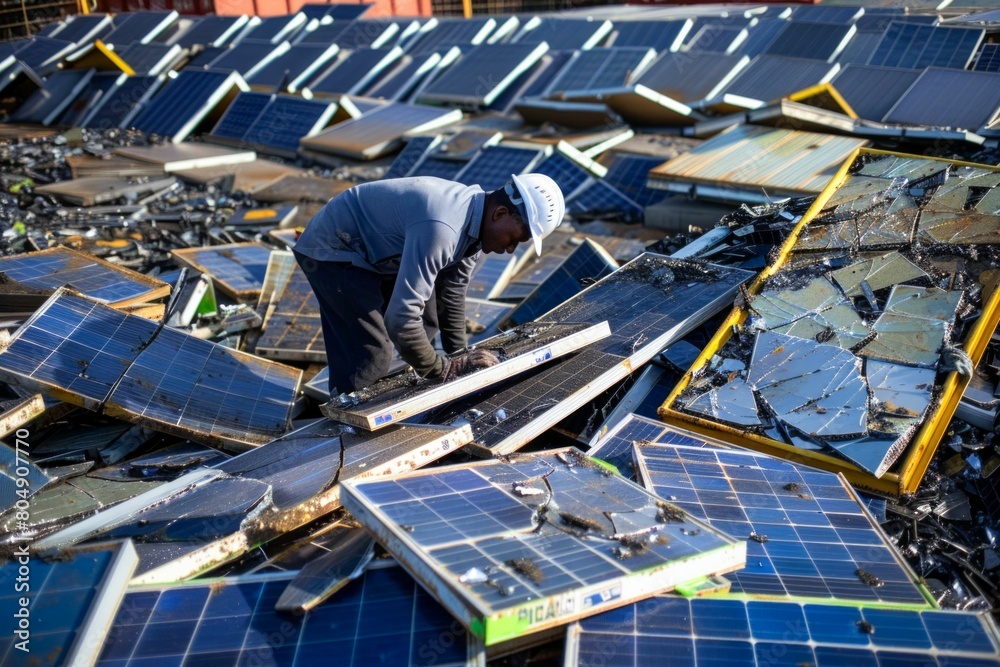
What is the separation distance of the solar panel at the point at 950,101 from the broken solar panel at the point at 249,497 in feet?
27.7

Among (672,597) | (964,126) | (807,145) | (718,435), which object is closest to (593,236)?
(807,145)

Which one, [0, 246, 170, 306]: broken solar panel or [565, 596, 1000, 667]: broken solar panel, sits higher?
[565, 596, 1000, 667]: broken solar panel

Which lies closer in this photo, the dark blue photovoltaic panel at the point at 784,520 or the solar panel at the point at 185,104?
the dark blue photovoltaic panel at the point at 784,520

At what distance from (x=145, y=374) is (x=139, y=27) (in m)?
19.8

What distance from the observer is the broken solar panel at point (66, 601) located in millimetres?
3377

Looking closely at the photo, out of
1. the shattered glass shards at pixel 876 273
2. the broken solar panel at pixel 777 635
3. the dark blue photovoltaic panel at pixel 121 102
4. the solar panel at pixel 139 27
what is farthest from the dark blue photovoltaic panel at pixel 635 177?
the solar panel at pixel 139 27

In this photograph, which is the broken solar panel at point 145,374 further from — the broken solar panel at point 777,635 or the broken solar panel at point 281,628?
the broken solar panel at point 777,635

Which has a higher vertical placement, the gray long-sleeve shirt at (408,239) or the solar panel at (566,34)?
the gray long-sleeve shirt at (408,239)

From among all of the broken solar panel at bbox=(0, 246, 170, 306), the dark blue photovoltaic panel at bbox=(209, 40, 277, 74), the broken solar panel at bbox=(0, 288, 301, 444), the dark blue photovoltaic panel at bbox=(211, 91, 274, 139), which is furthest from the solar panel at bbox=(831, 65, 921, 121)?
the dark blue photovoltaic panel at bbox=(209, 40, 277, 74)

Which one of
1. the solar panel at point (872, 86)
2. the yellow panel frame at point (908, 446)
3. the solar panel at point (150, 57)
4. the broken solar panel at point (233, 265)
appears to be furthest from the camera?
the solar panel at point (150, 57)

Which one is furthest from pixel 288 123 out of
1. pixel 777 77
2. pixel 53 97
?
pixel 777 77

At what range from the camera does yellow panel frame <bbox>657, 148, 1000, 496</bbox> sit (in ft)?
15.3

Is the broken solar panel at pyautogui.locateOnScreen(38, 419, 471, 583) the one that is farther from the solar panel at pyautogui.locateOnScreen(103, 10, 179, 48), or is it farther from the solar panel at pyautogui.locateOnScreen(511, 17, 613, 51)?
the solar panel at pyautogui.locateOnScreen(103, 10, 179, 48)

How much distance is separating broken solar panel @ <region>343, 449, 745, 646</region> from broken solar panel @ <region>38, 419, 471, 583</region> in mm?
480
